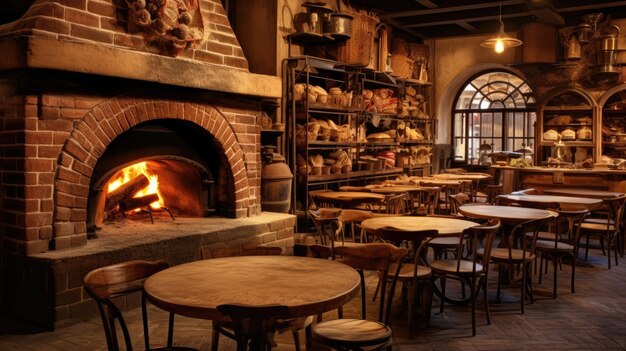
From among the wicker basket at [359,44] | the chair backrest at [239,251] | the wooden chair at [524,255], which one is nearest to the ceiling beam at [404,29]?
the wicker basket at [359,44]

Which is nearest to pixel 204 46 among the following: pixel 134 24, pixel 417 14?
pixel 134 24

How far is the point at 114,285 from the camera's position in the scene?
260 cm

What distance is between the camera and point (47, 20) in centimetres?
A: 402

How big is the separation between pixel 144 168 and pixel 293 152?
213 cm

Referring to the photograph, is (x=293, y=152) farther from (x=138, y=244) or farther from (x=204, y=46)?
(x=138, y=244)

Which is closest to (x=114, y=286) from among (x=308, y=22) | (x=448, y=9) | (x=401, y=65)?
(x=308, y=22)

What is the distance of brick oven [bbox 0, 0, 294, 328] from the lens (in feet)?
12.8

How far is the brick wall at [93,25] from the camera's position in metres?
4.04

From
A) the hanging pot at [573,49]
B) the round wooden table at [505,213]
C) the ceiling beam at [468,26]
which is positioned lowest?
A: the round wooden table at [505,213]

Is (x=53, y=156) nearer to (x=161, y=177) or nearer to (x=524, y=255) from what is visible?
(x=161, y=177)

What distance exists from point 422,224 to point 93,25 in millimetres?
2969

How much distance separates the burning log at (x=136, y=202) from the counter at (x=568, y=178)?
18.6 feet

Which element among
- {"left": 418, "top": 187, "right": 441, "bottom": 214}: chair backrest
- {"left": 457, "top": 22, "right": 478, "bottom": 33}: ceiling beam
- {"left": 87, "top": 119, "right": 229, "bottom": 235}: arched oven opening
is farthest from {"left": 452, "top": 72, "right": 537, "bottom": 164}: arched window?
{"left": 87, "top": 119, "right": 229, "bottom": 235}: arched oven opening

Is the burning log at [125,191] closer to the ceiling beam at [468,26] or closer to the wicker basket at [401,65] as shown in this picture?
the wicker basket at [401,65]
